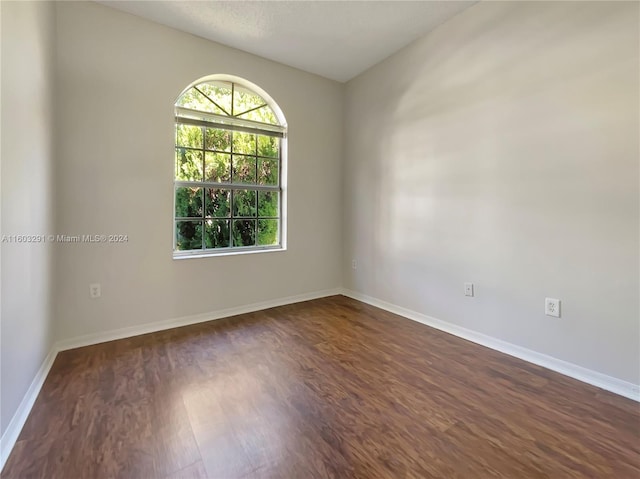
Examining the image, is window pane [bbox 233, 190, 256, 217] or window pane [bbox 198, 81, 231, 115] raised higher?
window pane [bbox 198, 81, 231, 115]

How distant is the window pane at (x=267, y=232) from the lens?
3.37 metres

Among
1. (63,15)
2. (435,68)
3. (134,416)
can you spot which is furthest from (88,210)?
(435,68)

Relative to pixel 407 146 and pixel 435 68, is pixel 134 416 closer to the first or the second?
pixel 407 146

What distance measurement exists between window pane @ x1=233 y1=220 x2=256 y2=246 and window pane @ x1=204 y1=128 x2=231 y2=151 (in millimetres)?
791

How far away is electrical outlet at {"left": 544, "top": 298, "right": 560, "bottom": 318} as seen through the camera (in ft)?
6.53

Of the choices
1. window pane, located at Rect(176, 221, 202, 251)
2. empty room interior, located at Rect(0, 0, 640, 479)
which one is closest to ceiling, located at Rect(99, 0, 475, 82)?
empty room interior, located at Rect(0, 0, 640, 479)

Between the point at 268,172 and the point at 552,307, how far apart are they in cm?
289

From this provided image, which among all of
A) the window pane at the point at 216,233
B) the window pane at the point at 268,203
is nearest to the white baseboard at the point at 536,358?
the window pane at the point at 268,203

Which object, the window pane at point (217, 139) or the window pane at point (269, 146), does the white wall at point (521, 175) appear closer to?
the window pane at point (269, 146)

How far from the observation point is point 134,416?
150 centimetres

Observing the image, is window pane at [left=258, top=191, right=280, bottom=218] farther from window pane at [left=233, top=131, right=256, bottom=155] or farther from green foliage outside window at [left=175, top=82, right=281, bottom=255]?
window pane at [left=233, top=131, right=256, bottom=155]

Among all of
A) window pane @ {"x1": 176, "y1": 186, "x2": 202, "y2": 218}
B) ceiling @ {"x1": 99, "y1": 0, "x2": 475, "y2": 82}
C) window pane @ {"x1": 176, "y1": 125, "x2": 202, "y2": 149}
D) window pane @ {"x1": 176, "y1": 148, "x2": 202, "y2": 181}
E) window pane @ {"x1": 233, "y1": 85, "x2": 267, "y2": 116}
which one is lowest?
window pane @ {"x1": 176, "y1": 186, "x2": 202, "y2": 218}

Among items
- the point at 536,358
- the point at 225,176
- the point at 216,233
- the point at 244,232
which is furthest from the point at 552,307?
the point at 225,176

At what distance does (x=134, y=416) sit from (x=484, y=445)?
1.71 meters
